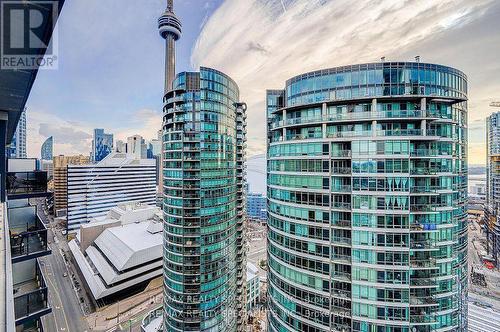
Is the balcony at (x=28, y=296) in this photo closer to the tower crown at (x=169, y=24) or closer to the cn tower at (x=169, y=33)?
the cn tower at (x=169, y=33)

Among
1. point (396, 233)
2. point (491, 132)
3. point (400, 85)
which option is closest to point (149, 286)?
point (396, 233)

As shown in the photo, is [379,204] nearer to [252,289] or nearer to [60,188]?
[252,289]

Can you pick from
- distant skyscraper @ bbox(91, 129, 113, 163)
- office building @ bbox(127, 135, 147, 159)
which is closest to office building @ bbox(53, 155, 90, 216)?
office building @ bbox(127, 135, 147, 159)

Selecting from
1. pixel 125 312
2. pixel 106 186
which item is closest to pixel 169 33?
pixel 106 186
